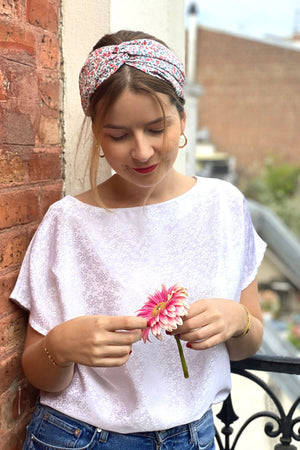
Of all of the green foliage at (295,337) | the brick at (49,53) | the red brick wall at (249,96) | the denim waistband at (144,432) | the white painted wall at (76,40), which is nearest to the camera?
the denim waistband at (144,432)

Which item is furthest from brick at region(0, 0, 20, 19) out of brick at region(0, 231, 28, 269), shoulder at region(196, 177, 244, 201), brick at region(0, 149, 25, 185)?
shoulder at region(196, 177, 244, 201)

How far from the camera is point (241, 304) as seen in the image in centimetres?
152

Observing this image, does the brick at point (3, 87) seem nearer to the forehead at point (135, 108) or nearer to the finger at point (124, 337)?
the forehead at point (135, 108)

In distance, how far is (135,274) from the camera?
60.1 inches

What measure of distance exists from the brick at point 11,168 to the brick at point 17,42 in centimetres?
27

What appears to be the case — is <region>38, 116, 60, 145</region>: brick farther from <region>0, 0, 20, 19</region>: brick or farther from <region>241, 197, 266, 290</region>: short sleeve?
<region>241, 197, 266, 290</region>: short sleeve

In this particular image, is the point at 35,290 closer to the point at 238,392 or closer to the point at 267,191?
the point at 238,392

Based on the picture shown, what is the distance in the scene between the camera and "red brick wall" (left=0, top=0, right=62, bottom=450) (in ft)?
5.04

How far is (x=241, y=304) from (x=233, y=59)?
67.3 ft

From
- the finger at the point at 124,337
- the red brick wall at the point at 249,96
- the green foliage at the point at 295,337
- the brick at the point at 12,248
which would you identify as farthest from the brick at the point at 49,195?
the red brick wall at the point at 249,96

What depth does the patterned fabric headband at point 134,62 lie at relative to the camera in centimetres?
137

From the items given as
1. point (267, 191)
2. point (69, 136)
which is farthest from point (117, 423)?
point (267, 191)

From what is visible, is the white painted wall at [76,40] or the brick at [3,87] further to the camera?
the white painted wall at [76,40]

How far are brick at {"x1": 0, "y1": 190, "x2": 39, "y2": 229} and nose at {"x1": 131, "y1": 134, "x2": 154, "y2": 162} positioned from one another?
0.40 m
